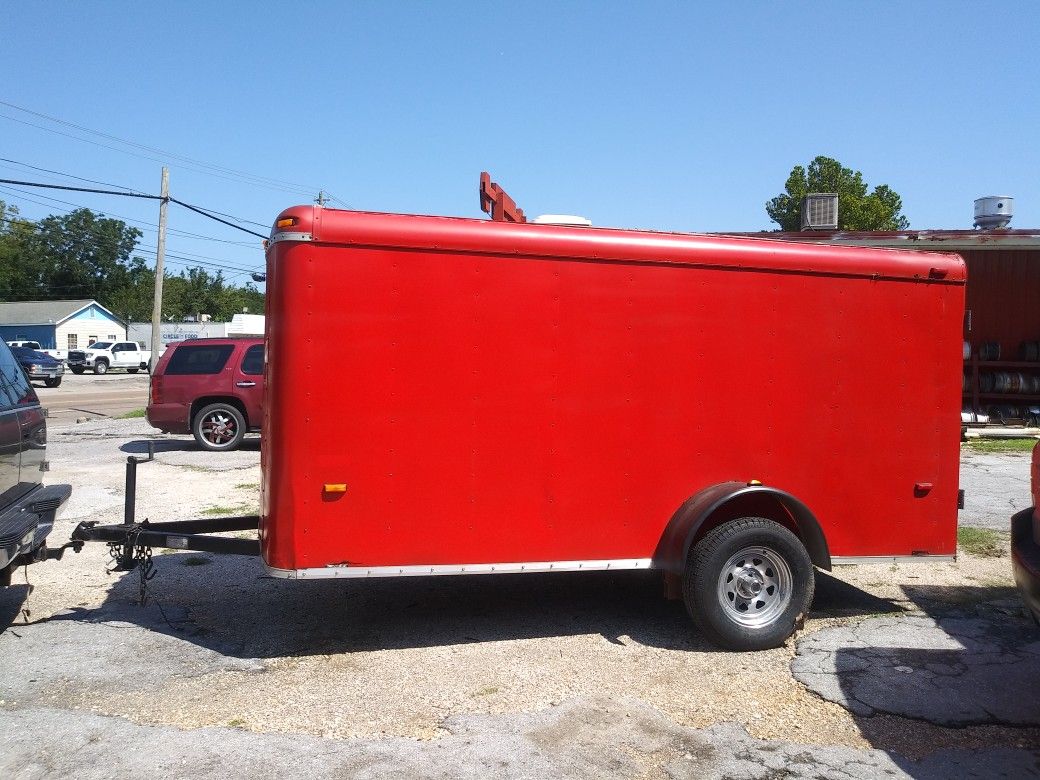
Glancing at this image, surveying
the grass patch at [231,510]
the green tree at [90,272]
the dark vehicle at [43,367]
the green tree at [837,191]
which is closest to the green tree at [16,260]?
the green tree at [90,272]

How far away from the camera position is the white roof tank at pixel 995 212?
1728 cm

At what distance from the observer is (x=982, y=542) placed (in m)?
8.49

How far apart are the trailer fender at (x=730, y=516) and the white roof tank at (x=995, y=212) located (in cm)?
1446

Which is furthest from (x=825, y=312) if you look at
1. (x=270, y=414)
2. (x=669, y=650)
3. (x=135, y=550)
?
(x=135, y=550)

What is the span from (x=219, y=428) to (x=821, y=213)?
11957 mm

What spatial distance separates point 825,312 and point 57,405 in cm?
2647

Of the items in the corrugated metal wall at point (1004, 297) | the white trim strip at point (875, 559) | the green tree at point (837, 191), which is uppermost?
the green tree at point (837, 191)

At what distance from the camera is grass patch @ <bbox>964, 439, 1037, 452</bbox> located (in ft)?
48.1

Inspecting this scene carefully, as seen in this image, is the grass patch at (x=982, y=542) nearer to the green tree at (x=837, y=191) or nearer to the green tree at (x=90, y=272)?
the green tree at (x=837, y=191)

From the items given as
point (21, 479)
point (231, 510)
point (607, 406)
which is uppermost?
point (607, 406)

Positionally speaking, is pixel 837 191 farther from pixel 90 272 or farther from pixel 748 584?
pixel 90 272

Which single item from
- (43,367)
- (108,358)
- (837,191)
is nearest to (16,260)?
(108,358)

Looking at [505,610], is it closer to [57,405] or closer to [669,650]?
[669,650]

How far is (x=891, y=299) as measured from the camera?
5.81m
